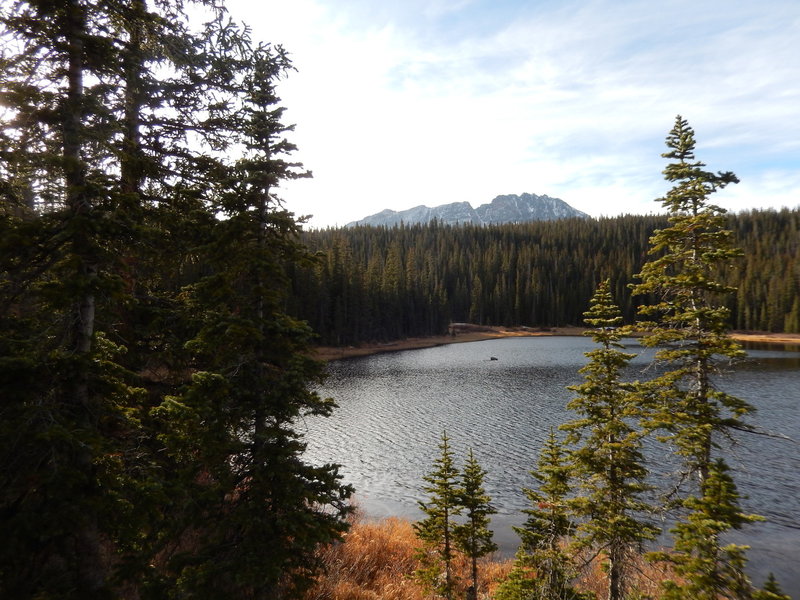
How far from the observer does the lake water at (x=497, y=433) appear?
20609 millimetres

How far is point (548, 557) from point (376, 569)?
20.2 ft

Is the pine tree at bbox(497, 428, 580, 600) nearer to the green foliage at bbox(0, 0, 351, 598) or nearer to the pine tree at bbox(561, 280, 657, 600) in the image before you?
the pine tree at bbox(561, 280, 657, 600)

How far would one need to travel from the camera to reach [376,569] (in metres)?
14.4

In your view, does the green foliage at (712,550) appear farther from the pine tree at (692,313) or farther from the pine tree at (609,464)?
the pine tree at (609,464)

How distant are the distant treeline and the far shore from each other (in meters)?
2.26

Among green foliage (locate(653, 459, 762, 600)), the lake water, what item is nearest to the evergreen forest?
green foliage (locate(653, 459, 762, 600))

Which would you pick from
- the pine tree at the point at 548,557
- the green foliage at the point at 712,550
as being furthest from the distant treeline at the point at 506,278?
the green foliage at the point at 712,550

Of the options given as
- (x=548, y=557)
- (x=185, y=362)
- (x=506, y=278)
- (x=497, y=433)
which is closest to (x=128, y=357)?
(x=185, y=362)

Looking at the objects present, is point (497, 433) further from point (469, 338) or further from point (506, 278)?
point (506, 278)

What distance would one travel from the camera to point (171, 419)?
719 centimetres

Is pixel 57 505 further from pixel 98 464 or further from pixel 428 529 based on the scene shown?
pixel 428 529

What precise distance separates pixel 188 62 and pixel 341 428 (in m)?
30.7

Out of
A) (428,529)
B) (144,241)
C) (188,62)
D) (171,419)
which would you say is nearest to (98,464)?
(171,419)

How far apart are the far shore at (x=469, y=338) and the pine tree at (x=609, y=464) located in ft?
164
